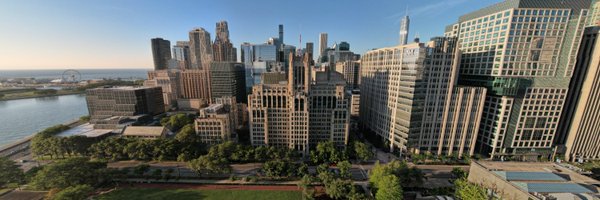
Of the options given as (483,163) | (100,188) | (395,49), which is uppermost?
(395,49)

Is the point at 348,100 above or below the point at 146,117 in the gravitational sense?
above

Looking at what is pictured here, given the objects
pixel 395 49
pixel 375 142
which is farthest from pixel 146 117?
pixel 395 49

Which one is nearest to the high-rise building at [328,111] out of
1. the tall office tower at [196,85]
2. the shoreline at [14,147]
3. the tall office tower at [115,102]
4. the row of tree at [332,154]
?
the row of tree at [332,154]

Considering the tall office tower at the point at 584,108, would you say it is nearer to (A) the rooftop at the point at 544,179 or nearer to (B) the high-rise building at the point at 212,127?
(A) the rooftop at the point at 544,179

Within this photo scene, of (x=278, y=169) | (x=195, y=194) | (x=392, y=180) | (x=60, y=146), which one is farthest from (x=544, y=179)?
(x=60, y=146)

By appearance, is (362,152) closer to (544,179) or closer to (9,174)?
(544,179)

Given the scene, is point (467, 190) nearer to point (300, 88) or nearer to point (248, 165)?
point (300, 88)

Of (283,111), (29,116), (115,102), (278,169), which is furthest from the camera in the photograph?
(29,116)
